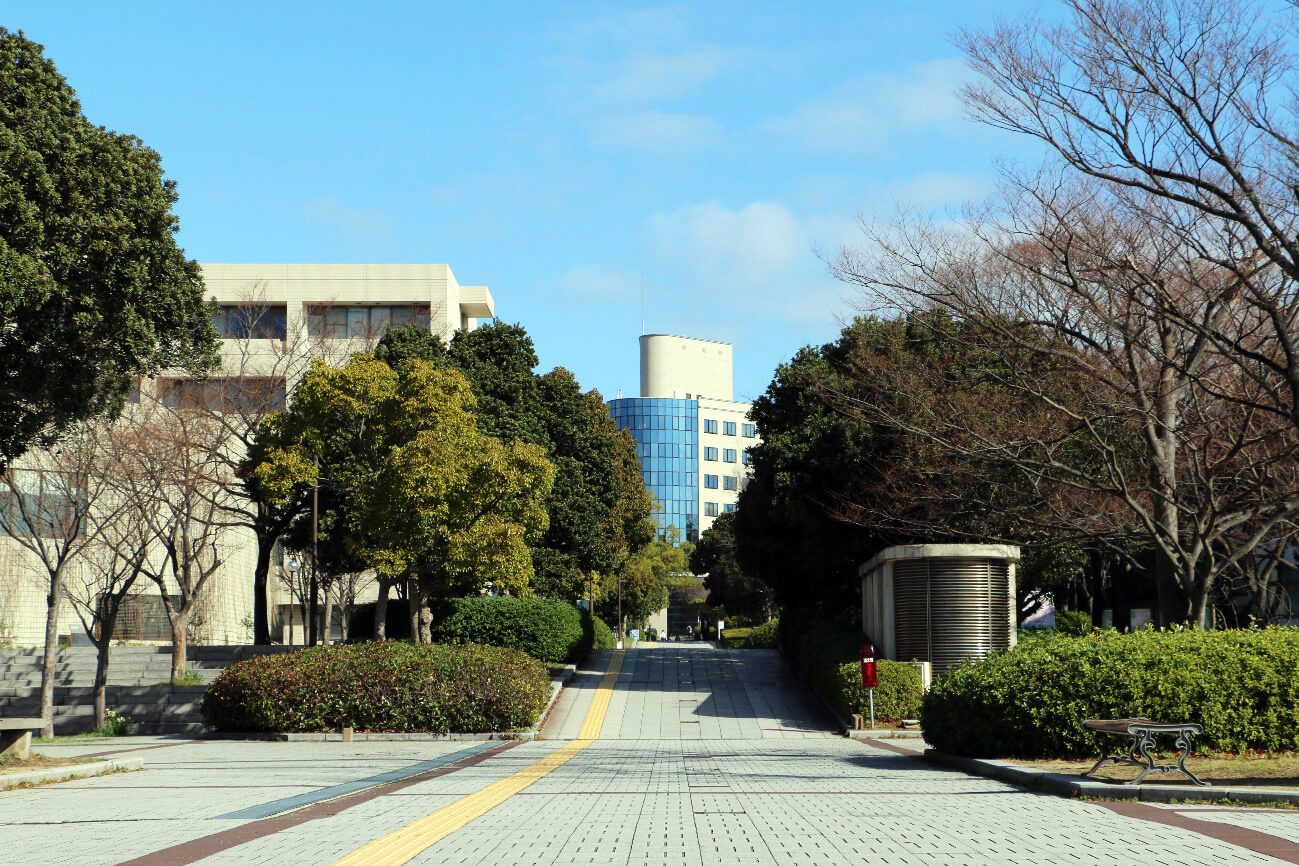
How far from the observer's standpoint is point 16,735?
13938 mm

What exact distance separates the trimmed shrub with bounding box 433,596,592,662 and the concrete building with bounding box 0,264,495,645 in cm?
A: 720

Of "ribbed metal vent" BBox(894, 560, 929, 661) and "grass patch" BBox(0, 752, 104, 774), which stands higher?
"ribbed metal vent" BBox(894, 560, 929, 661)

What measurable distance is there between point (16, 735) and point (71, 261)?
217 inches

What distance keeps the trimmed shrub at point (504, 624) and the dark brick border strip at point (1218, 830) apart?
69.7 ft

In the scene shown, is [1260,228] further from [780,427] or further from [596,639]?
[596,639]

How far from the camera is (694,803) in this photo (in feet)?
34.7

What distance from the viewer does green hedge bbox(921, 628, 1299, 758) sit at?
1351cm

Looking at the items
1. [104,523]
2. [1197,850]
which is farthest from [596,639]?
[1197,850]

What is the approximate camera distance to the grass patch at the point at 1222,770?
11000mm

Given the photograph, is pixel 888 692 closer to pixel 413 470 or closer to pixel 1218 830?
pixel 413 470

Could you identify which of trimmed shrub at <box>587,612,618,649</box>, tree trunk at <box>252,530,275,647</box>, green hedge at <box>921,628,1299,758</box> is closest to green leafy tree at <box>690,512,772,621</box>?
trimmed shrub at <box>587,612,618,649</box>

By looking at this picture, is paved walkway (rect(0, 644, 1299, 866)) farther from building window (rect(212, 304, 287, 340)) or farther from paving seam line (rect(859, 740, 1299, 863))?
building window (rect(212, 304, 287, 340))

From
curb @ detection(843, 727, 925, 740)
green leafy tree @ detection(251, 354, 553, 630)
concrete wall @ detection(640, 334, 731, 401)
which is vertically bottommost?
curb @ detection(843, 727, 925, 740)

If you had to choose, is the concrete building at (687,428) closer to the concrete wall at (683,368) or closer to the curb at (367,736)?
the concrete wall at (683,368)
